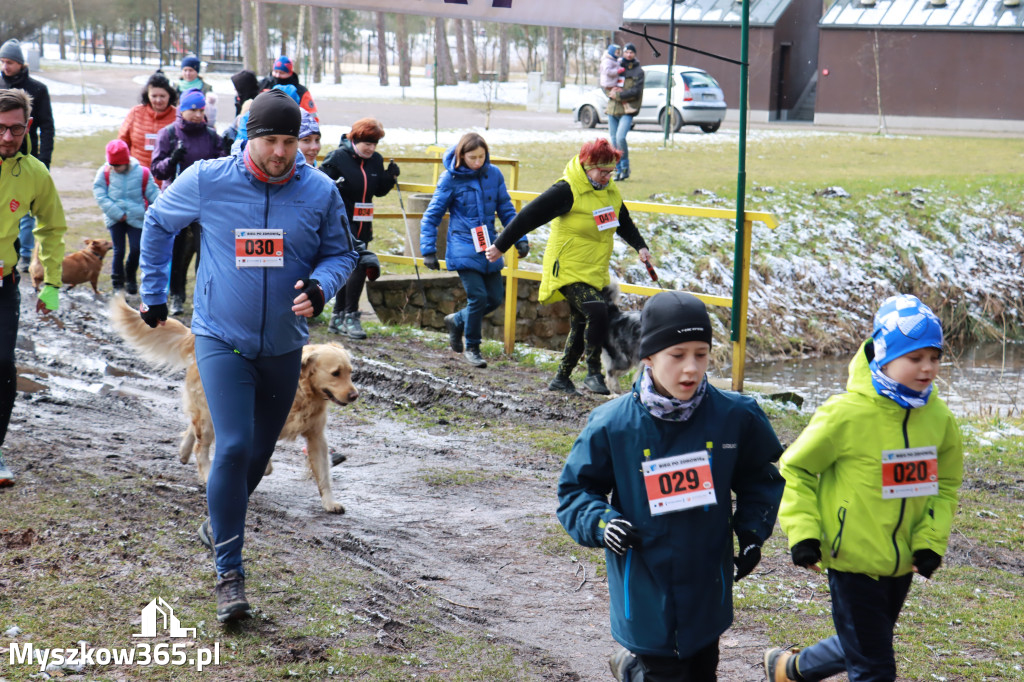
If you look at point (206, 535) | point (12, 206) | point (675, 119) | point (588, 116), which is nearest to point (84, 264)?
point (12, 206)

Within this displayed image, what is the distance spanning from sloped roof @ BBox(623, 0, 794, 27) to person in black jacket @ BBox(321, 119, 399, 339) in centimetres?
2898

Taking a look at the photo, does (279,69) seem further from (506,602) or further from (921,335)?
(921,335)

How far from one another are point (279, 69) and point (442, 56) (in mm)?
42849

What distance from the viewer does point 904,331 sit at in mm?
3518

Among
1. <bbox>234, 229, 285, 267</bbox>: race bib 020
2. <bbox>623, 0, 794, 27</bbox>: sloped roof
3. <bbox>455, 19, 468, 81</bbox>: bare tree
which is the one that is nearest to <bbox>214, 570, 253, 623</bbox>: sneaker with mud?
<bbox>234, 229, 285, 267</bbox>: race bib 020

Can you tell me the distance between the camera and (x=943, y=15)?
35.2 meters

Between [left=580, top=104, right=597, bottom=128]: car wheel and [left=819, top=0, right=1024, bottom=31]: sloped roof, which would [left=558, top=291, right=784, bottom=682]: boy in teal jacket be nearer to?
[left=580, top=104, right=597, bottom=128]: car wheel

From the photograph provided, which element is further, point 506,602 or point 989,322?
point 989,322

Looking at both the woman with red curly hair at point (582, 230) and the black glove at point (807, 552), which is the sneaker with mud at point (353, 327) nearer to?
the woman with red curly hair at point (582, 230)

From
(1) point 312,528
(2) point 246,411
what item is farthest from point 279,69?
(2) point 246,411

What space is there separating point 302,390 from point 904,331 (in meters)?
3.54

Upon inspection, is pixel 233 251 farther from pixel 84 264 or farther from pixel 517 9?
pixel 84 264

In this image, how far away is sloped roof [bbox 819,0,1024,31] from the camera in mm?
34531

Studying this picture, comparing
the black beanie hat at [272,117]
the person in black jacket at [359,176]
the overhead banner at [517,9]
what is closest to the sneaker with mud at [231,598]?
the black beanie hat at [272,117]
